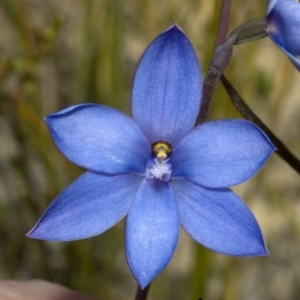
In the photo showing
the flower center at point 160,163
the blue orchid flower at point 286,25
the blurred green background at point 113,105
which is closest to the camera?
the blue orchid flower at point 286,25

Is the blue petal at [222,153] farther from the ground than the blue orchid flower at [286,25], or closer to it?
closer to it

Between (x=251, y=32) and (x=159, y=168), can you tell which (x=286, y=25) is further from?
(x=159, y=168)

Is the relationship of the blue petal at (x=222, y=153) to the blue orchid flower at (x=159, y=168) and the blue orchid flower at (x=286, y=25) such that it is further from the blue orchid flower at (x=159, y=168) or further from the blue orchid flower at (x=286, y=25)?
the blue orchid flower at (x=286, y=25)

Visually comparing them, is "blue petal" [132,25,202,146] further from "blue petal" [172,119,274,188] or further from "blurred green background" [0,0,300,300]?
"blurred green background" [0,0,300,300]

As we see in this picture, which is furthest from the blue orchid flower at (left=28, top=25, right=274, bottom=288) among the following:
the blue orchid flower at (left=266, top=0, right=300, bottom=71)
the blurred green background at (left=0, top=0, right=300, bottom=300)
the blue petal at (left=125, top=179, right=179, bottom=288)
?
the blurred green background at (left=0, top=0, right=300, bottom=300)

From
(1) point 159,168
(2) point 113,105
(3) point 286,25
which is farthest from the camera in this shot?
(2) point 113,105

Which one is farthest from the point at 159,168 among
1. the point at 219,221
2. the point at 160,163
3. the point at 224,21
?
the point at 224,21

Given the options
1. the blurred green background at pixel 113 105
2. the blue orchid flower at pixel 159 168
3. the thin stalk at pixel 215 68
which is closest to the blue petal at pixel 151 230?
the blue orchid flower at pixel 159 168
